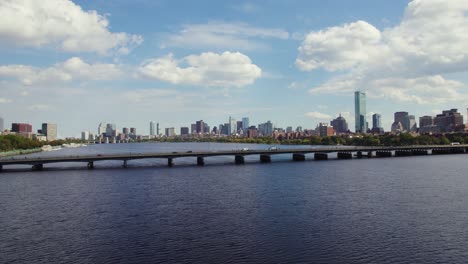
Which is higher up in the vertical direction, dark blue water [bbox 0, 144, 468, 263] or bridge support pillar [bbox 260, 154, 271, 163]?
bridge support pillar [bbox 260, 154, 271, 163]

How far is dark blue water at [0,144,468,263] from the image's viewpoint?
42.6 metres

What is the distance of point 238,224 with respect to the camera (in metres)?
55.2

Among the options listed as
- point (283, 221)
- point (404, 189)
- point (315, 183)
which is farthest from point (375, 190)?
point (283, 221)

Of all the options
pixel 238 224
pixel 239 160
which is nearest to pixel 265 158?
pixel 239 160

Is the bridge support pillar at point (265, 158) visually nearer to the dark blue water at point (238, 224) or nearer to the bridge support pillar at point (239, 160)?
the bridge support pillar at point (239, 160)

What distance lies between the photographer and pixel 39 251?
1735 inches

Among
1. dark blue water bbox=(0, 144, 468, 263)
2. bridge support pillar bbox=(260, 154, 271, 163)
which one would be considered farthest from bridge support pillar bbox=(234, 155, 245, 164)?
dark blue water bbox=(0, 144, 468, 263)

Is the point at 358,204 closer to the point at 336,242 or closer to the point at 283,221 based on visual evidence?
the point at 283,221

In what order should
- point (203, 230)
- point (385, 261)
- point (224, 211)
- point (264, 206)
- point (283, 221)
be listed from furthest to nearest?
point (264, 206)
point (224, 211)
point (283, 221)
point (203, 230)
point (385, 261)

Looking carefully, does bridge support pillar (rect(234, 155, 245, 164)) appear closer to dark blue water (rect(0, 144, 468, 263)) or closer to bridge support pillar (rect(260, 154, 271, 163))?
bridge support pillar (rect(260, 154, 271, 163))

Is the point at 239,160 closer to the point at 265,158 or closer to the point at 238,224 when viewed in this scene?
the point at 265,158

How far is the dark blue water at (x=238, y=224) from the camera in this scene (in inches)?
1676

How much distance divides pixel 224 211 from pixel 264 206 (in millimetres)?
8154

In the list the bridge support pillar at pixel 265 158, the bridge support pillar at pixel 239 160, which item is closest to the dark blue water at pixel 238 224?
the bridge support pillar at pixel 239 160
